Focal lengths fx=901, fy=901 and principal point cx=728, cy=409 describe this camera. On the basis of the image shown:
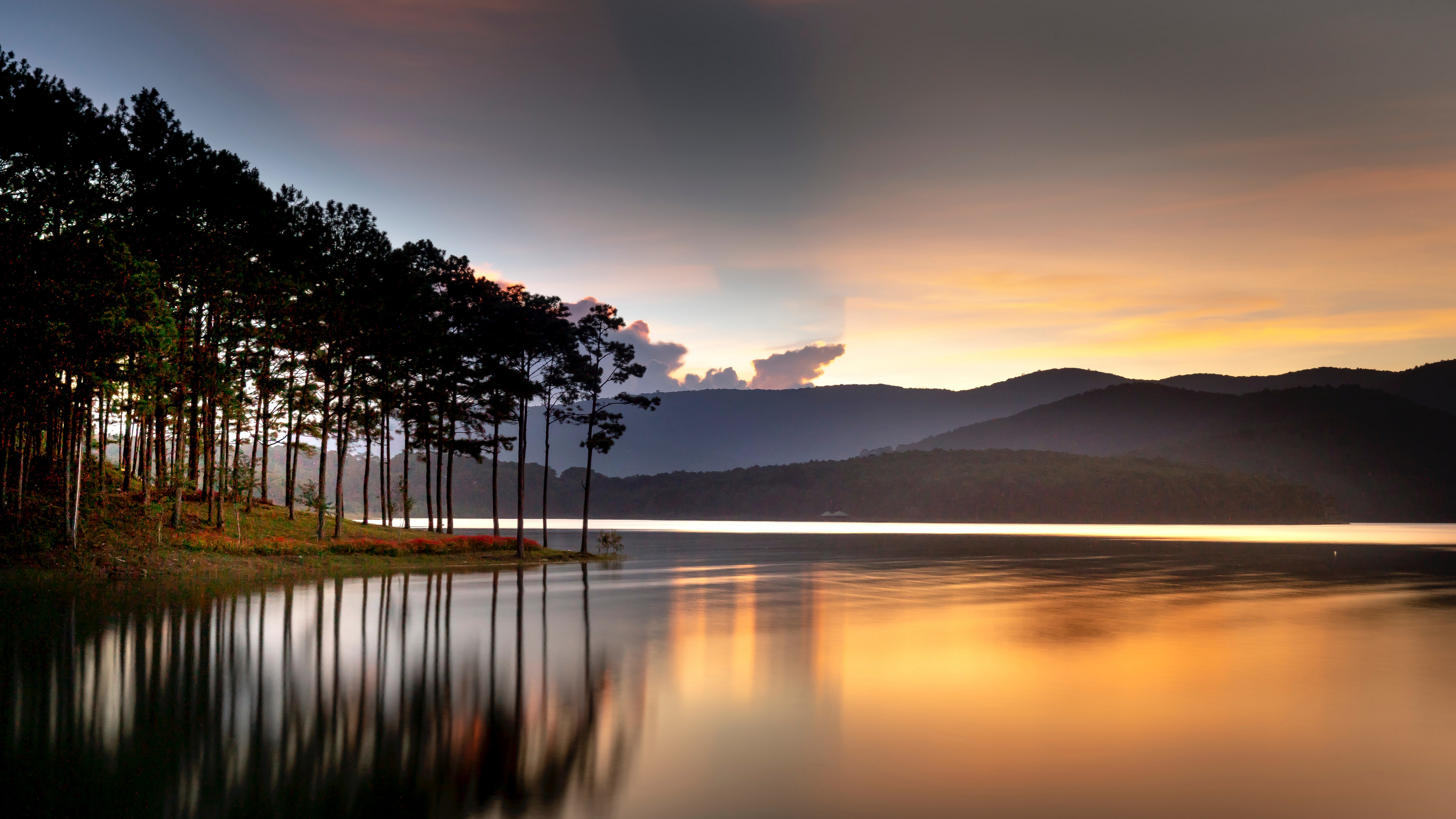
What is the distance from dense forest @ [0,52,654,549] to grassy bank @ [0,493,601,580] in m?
0.74

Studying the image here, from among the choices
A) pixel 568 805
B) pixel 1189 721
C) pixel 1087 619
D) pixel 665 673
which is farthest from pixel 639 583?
pixel 568 805

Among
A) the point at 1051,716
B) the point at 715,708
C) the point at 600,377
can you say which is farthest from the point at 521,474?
the point at 1051,716

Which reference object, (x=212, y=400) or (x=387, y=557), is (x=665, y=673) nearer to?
(x=387, y=557)

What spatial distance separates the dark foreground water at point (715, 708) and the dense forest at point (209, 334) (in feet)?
34.7

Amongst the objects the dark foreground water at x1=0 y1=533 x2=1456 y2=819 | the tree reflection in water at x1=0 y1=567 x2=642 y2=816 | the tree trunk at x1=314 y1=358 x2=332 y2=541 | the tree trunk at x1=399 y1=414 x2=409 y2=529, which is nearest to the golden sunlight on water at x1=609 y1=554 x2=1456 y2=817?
the dark foreground water at x1=0 y1=533 x2=1456 y2=819

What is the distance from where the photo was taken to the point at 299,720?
12609 millimetres

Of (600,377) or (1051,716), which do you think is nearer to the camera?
(1051,716)

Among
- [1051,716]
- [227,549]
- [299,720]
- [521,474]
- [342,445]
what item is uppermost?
[342,445]

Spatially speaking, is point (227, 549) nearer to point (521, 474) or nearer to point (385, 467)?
point (521, 474)

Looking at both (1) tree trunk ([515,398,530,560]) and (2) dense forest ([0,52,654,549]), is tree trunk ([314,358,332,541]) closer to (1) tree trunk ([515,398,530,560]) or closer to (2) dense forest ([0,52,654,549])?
(2) dense forest ([0,52,654,549])

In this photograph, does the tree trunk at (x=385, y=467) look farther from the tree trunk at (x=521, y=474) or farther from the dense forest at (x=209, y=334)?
the tree trunk at (x=521, y=474)

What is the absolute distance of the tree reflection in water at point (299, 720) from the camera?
9.17m

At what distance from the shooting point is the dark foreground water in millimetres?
9492

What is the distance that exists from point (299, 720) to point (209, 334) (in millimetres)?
38237
